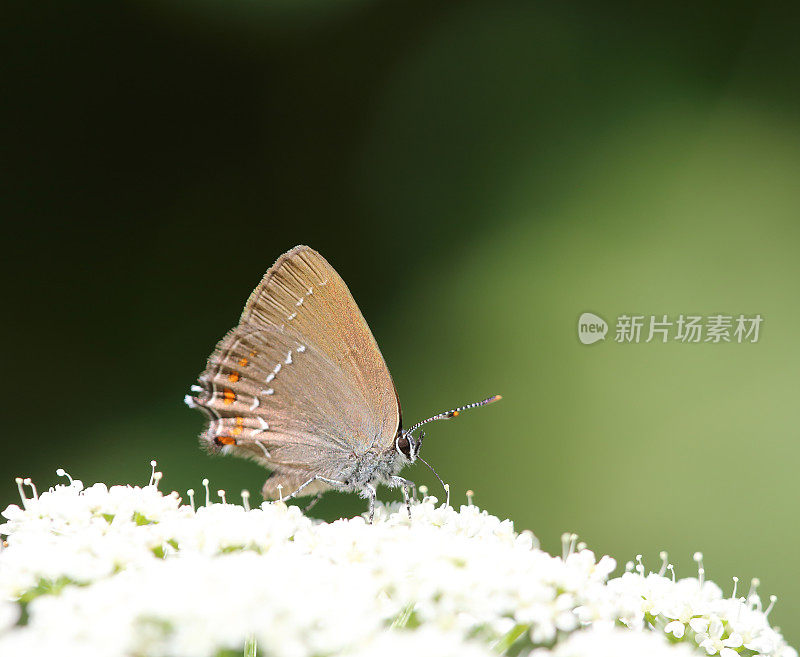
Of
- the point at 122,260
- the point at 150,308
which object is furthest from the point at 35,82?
the point at 150,308

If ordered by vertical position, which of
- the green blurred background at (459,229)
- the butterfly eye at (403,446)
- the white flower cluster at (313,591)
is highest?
the green blurred background at (459,229)

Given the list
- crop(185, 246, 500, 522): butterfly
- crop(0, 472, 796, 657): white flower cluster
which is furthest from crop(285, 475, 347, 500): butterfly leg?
crop(0, 472, 796, 657): white flower cluster

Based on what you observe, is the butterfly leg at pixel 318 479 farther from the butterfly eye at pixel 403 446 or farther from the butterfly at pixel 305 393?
the butterfly eye at pixel 403 446

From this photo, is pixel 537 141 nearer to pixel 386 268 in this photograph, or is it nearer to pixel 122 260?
pixel 386 268

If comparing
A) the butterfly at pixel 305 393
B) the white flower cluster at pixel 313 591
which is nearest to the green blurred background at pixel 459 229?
the butterfly at pixel 305 393

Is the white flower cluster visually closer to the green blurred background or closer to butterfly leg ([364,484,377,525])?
butterfly leg ([364,484,377,525])
